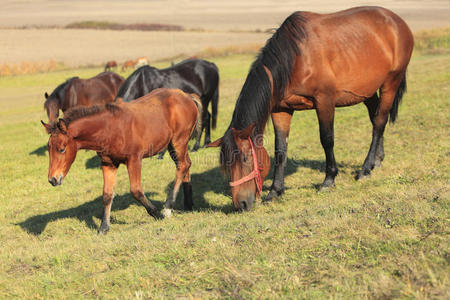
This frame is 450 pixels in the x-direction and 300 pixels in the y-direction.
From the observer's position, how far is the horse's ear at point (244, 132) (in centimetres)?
604

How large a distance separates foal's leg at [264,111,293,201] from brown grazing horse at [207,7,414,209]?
2cm

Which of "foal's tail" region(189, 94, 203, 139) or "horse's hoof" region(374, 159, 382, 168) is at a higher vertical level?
"foal's tail" region(189, 94, 203, 139)

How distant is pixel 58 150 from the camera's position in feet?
19.4

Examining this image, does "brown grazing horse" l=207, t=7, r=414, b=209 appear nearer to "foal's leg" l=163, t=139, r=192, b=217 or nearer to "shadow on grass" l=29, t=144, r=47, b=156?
"foal's leg" l=163, t=139, r=192, b=217

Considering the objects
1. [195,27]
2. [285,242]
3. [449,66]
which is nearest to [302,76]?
[285,242]

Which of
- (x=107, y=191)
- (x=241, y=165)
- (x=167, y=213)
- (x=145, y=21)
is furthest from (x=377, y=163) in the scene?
(x=145, y=21)

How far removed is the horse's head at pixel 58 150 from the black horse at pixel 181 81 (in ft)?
18.3

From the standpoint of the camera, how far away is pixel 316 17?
7.68 m

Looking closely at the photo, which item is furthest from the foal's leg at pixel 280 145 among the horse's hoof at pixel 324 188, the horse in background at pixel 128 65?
the horse in background at pixel 128 65

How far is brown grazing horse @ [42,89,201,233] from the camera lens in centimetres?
601

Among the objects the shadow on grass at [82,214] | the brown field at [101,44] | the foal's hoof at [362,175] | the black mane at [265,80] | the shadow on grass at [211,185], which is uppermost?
the black mane at [265,80]

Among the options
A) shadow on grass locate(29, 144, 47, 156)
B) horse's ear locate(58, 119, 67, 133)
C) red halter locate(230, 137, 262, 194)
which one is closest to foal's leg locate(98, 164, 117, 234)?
horse's ear locate(58, 119, 67, 133)

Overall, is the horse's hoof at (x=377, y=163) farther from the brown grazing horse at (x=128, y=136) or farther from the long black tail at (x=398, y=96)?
the brown grazing horse at (x=128, y=136)

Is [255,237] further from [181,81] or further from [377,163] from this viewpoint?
[181,81]
